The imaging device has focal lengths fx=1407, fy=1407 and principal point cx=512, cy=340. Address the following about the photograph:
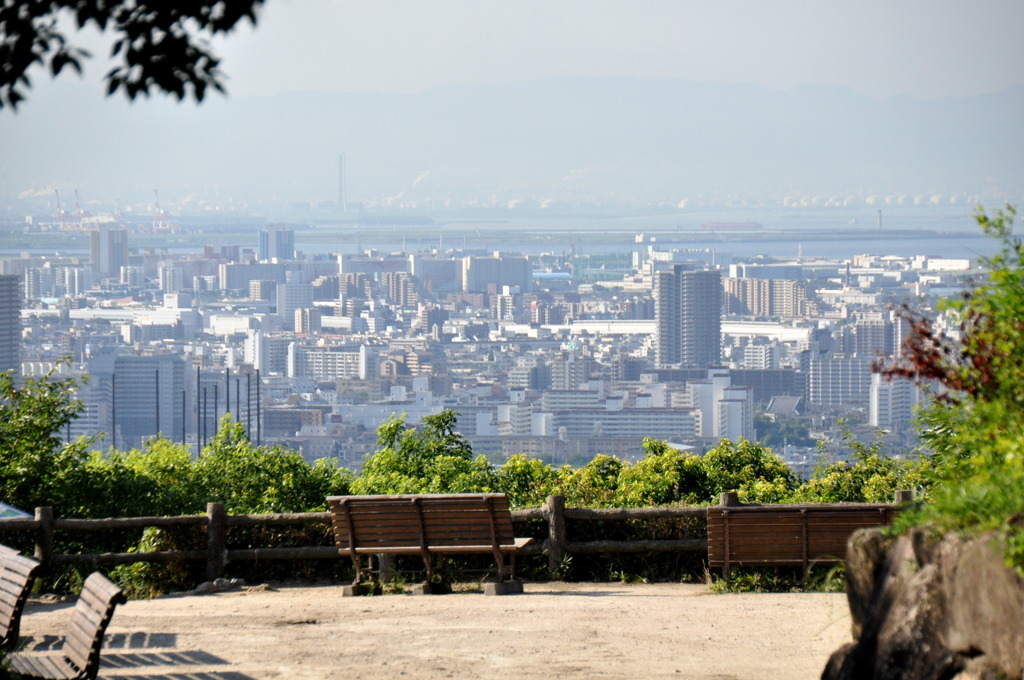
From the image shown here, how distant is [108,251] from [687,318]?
286 ft

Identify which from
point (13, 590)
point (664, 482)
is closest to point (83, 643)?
point (13, 590)

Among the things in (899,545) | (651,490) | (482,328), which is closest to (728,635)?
(899,545)

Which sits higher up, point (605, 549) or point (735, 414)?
point (605, 549)

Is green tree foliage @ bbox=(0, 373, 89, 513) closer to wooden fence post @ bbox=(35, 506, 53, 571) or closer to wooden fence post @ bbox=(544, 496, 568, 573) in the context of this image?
wooden fence post @ bbox=(35, 506, 53, 571)

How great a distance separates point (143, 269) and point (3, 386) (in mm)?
196926

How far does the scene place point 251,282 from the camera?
631 ft

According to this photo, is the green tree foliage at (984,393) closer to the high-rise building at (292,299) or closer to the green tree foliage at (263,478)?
the green tree foliage at (263,478)

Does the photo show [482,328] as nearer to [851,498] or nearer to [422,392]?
[422,392]

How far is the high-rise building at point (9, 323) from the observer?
3755 inches

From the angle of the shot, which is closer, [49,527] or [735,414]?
[49,527]

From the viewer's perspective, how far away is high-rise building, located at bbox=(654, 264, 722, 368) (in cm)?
15075

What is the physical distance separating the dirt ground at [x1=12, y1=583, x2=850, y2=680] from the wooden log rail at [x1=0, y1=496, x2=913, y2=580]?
0.94 ft

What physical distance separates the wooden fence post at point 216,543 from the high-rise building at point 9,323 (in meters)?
91.5

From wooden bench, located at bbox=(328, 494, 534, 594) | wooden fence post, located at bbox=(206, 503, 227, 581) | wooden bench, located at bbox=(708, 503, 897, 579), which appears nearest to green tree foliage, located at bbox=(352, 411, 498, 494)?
wooden fence post, located at bbox=(206, 503, 227, 581)
